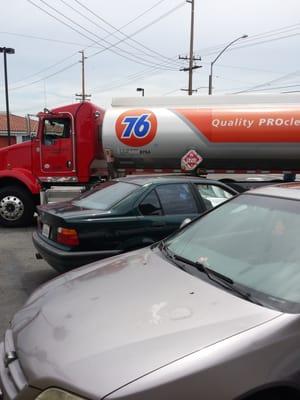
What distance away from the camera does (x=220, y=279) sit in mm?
2711

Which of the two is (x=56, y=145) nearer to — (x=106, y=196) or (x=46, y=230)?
(x=106, y=196)

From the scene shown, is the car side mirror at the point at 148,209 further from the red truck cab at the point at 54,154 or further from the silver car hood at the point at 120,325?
the red truck cab at the point at 54,154

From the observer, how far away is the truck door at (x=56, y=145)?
11414mm

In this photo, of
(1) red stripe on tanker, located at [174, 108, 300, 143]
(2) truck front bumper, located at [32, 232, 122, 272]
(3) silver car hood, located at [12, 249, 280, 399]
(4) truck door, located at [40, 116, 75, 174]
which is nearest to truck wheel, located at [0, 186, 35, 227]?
(4) truck door, located at [40, 116, 75, 174]

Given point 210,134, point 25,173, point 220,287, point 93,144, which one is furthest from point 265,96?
point 220,287

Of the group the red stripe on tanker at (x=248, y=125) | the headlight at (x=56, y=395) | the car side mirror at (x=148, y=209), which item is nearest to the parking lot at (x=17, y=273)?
the car side mirror at (x=148, y=209)

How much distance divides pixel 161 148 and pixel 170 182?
5573 millimetres

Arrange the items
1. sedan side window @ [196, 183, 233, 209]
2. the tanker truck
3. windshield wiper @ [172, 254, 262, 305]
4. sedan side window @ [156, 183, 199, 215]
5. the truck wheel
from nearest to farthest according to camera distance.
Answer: windshield wiper @ [172, 254, 262, 305] → sedan side window @ [156, 183, 199, 215] → sedan side window @ [196, 183, 233, 209] → the truck wheel → the tanker truck

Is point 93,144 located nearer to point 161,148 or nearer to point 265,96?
point 161,148

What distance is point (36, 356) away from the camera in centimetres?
227

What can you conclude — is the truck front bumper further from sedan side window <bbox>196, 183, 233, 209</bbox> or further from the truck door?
the truck door

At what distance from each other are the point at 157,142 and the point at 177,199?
223 inches

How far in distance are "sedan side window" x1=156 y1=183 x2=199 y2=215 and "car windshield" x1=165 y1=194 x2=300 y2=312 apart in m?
2.39

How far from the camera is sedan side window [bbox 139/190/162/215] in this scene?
5973 mm
